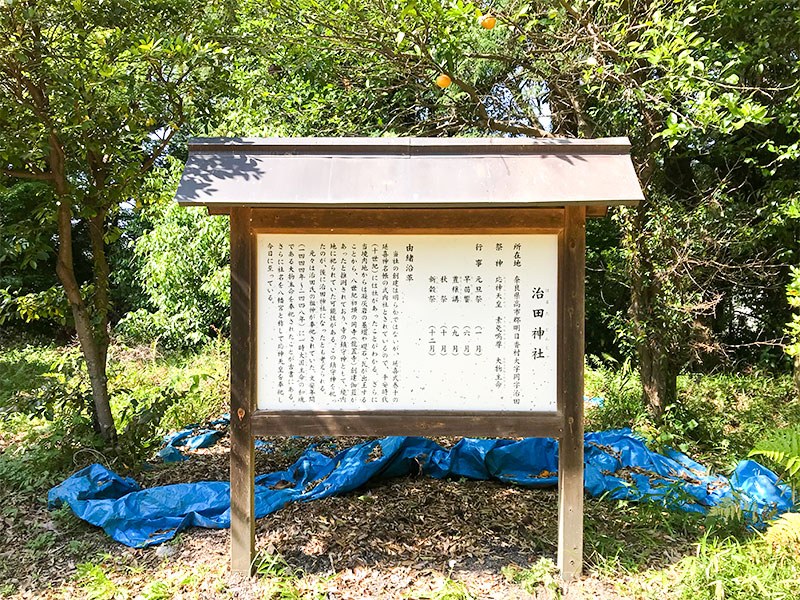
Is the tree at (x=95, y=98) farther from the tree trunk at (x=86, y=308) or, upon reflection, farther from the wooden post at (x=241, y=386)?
the wooden post at (x=241, y=386)

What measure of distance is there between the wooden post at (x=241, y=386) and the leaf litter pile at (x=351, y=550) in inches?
7.2

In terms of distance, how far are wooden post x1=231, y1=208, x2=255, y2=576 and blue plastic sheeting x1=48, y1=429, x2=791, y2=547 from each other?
0.58m

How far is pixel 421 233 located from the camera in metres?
3.07

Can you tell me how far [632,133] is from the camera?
546 cm

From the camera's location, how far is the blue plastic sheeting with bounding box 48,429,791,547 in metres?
3.60

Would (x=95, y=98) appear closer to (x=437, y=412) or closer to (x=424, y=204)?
(x=424, y=204)

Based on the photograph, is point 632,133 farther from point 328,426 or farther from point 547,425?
point 328,426

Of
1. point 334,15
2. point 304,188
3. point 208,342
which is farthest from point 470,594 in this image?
point 208,342

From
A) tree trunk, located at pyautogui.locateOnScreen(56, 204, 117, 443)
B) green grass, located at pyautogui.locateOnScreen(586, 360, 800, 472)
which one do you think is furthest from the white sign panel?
green grass, located at pyautogui.locateOnScreen(586, 360, 800, 472)

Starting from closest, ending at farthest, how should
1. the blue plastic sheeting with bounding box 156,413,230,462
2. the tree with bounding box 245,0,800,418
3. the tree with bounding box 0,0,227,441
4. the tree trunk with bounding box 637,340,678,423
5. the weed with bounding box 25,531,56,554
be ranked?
the weed with bounding box 25,531,56,554, the tree with bounding box 0,0,227,441, the tree with bounding box 245,0,800,418, the blue plastic sheeting with bounding box 156,413,230,462, the tree trunk with bounding box 637,340,678,423

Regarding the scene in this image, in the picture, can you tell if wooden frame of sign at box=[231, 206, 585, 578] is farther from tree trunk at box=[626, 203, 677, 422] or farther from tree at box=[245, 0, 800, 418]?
tree trunk at box=[626, 203, 677, 422]

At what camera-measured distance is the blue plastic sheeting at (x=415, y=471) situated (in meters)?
3.60

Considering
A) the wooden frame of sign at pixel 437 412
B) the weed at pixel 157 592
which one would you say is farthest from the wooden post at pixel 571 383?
the weed at pixel 157 592

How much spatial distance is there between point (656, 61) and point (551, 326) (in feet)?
6.82
